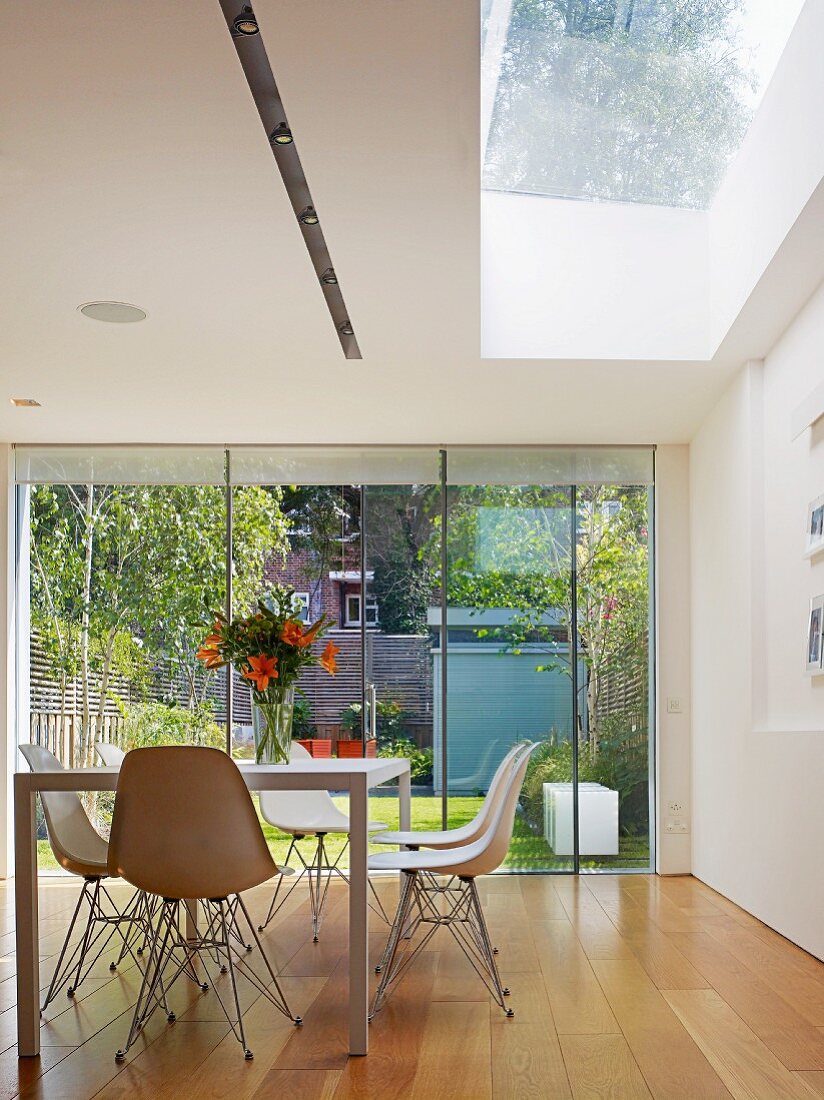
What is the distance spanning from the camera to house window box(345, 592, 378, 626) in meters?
7.29

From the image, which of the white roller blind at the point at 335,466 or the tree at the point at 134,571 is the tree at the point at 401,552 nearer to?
the white roller blind at the point at 335,466

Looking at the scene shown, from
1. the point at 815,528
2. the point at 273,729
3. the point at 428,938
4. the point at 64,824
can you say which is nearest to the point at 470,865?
the point at 428,938

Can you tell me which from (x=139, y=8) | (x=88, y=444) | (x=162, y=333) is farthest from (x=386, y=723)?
(x=139, y=8)

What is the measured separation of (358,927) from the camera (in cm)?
346

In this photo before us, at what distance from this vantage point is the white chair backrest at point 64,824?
4.11 meters

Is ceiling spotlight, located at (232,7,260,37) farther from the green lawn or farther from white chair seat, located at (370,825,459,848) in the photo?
the green lawn

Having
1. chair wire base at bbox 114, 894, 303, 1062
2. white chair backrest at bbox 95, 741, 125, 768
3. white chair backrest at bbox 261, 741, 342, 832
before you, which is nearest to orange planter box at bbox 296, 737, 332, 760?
white chair backrest at bbox 261, 741, 342, 832

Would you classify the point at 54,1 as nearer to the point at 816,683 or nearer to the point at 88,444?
the point at 816,683

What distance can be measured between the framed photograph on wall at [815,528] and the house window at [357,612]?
3.14m

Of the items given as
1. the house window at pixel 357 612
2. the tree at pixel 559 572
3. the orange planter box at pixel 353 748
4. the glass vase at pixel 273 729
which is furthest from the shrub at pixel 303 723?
the glass vase at pixel 273 729

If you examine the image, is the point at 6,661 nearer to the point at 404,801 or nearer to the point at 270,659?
the point at 404,801

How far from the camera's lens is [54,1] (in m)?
2.57

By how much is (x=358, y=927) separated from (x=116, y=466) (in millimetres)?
4655

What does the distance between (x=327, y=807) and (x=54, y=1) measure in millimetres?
4035
